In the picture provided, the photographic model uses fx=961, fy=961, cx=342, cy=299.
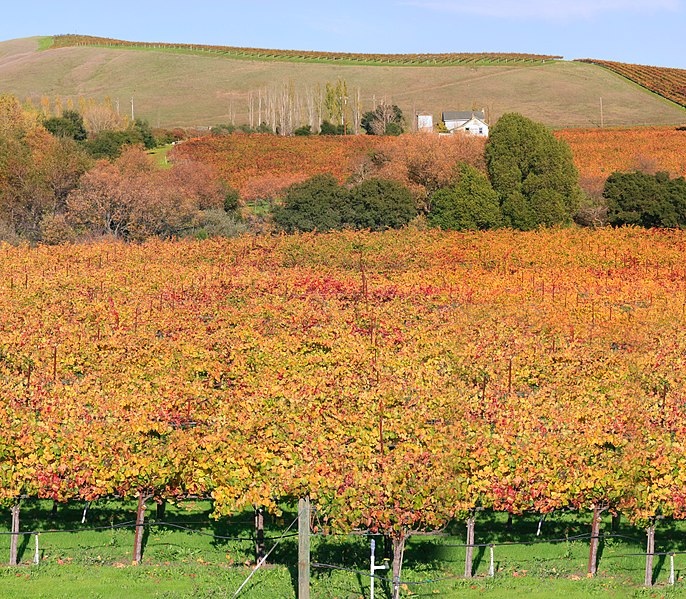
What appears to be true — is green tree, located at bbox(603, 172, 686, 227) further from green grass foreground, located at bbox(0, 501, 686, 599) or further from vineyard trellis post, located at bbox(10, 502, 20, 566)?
vineyard trellis post, located at bbox(10, 502, 20, 566)

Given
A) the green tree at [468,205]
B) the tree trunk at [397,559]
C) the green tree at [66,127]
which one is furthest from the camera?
the green tree at [66,127]

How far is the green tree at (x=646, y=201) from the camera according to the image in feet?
247

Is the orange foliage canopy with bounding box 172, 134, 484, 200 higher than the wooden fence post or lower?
higher

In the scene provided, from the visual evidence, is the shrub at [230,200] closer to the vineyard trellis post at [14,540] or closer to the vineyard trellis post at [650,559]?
the vineyard trellis post at [14,540]

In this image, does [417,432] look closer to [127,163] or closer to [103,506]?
[103,506]

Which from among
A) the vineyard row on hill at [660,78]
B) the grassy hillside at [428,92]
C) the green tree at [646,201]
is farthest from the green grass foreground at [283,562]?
the vineyard row on hill at [660,78]

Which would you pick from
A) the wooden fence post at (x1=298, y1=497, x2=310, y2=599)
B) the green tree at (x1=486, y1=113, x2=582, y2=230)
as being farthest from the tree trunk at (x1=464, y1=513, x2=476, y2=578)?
the green tree at (x1=486, y1=113, x2=582, y2=230)

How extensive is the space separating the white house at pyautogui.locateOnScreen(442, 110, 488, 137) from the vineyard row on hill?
4269cm

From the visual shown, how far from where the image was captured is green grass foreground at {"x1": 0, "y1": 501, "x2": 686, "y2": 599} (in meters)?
21.5

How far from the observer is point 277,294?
1935 inches

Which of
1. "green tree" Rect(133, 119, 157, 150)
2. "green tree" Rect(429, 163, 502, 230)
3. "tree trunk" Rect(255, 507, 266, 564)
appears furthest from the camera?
"green tree" Rect(133, 119, 157, 150)

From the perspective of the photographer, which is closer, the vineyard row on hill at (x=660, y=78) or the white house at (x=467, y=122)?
the white house at (x=467, y=122)

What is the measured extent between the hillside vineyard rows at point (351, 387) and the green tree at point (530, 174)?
18235mm

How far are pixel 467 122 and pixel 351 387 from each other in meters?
107
